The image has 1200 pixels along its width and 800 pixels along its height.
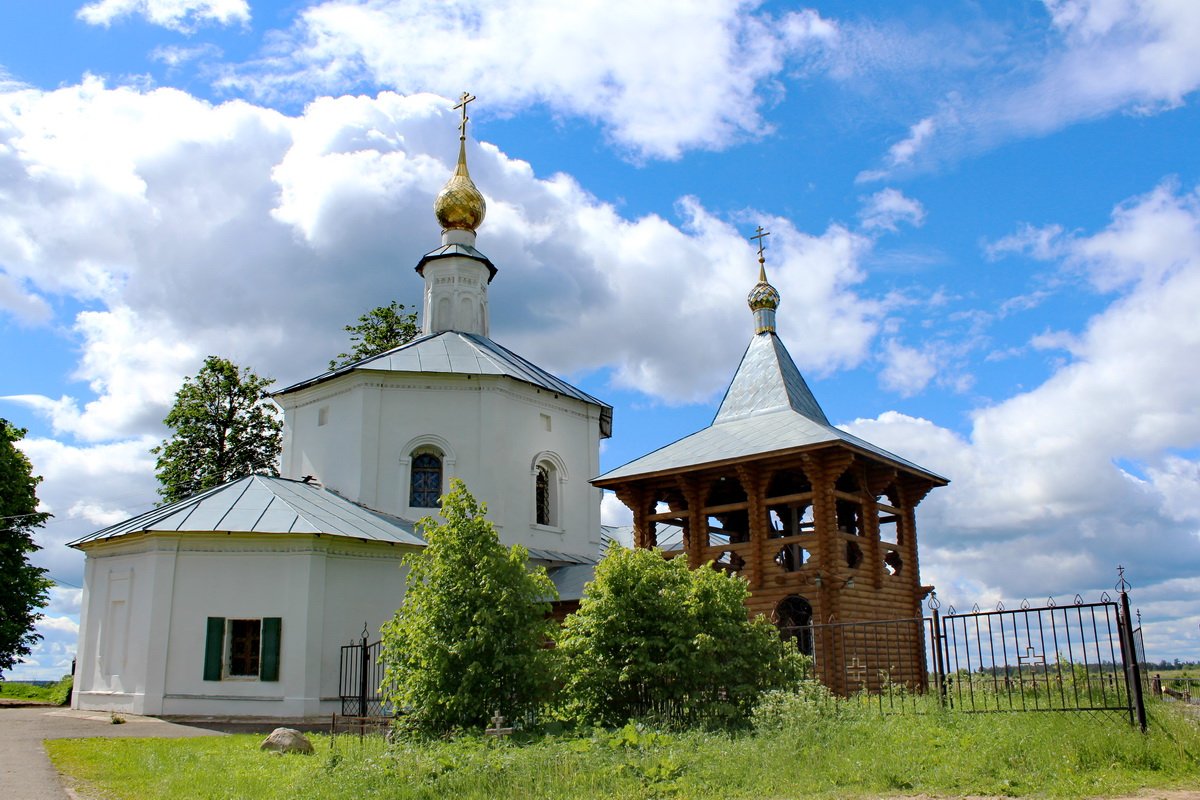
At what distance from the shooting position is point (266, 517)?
18.0 metres

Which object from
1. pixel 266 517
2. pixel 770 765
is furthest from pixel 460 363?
pixel 770 765

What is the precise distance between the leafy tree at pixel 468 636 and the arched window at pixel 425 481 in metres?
9.03

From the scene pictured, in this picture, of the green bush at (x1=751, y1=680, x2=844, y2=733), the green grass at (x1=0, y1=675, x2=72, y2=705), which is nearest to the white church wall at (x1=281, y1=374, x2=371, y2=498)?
the green grass at (x1=0, y1=675, x2=72, y2=705)

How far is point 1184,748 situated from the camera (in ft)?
28.6

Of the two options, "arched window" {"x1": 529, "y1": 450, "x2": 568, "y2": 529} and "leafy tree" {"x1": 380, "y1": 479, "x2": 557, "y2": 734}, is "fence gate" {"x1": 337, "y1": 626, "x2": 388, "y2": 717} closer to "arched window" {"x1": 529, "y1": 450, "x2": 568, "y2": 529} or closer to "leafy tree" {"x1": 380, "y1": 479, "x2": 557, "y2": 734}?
"leafy tree" {"x1": 380, "y1": 479, "x2": 557, "y2": 734}

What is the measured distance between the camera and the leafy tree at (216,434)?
1151 inches

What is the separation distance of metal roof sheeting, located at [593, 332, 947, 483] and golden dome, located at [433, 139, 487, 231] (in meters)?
9.77

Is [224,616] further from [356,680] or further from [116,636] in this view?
[356,680]

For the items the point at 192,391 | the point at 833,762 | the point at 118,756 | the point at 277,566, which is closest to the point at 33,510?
the point at 192,391

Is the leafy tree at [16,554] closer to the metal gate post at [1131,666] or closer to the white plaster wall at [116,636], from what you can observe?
the white plaster wall at [116,636]

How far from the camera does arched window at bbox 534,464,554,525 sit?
75.4 feet

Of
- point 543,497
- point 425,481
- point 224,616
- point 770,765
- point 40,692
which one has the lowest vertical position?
point 770,765

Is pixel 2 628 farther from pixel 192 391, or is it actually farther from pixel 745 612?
pixel 745 612

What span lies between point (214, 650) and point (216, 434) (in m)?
14.1
